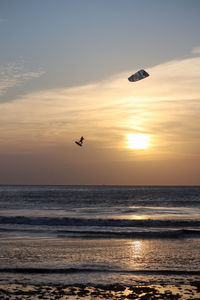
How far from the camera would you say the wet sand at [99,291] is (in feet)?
31.8

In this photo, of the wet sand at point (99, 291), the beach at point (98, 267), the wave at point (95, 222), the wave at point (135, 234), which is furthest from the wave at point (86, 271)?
the wave at point (95, 222)

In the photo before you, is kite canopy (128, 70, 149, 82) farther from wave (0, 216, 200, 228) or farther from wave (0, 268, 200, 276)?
wave (0, 216, 200, 228)

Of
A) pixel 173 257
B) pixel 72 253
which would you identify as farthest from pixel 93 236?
pixel 173 257

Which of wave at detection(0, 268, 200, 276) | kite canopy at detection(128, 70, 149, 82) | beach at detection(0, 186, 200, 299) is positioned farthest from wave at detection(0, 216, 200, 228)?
wave at detection(0, 268, 200, 276)

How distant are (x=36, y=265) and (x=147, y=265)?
3.89 meters

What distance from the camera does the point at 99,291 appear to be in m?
10.3

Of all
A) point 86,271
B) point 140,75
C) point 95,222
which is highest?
point 140,75

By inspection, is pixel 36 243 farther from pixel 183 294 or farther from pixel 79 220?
pixel 79 220

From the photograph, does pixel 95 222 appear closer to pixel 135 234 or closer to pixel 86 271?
pixel 135 234

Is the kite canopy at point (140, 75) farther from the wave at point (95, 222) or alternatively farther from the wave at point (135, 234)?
the wave at point (95, 222)

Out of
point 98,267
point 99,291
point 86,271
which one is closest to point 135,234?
point 98,267

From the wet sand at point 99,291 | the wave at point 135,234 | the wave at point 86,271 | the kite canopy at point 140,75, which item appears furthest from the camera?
the wave at point 135,234

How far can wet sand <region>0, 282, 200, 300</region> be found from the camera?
9.70 meters

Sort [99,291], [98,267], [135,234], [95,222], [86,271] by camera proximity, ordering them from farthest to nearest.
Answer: [95,222] < [135,234] < [98,267] < [86,271] < [99,291]
